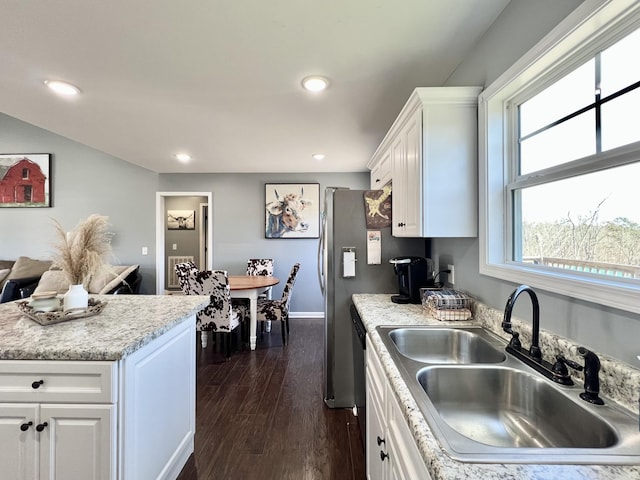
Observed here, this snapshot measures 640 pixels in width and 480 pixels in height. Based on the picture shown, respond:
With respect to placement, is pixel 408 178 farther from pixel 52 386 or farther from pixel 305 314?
pixel 305 314

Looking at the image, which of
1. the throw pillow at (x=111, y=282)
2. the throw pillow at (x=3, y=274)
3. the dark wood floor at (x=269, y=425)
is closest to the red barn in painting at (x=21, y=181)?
the throw pillow at (x=3, y=274)

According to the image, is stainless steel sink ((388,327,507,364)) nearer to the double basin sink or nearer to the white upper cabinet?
the double basin sink

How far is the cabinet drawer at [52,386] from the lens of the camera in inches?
43.3

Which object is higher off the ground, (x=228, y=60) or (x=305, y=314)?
(x=228, y=60)

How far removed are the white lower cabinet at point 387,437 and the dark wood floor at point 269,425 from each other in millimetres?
501

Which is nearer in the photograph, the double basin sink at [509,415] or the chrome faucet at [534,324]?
the double basin sink at [509,415]

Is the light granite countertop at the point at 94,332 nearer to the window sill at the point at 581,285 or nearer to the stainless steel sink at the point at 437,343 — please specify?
the stainless steel sink at the point at 437,343

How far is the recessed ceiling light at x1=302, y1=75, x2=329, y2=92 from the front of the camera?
76.1 inches

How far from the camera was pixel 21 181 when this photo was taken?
4.75 metres

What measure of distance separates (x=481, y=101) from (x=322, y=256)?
1.52m

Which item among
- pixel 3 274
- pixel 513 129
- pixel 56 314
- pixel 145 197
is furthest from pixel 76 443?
pixel 3 274

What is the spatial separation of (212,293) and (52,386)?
1933mm

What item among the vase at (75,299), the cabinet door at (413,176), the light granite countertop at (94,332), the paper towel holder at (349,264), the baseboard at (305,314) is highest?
the cabinet door at (413,176)

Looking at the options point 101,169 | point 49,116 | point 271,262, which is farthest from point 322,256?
point 101,169
